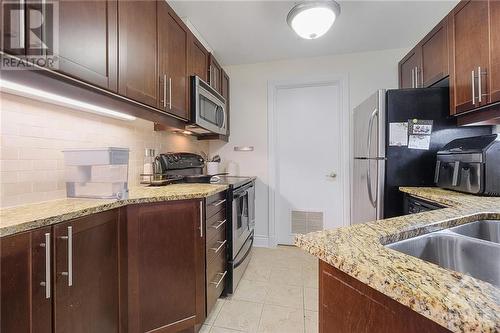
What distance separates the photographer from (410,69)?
2355mm

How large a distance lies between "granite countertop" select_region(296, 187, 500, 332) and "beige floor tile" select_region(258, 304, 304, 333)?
1121mm

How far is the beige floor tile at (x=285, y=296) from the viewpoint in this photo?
1.80m

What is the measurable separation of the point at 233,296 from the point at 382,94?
6.84 feet

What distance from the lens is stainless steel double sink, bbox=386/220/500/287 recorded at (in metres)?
0.75

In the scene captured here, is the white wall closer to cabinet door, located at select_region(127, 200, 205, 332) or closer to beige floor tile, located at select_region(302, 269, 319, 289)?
beige floor tile, located at select_region(302, 269, 319, 289)

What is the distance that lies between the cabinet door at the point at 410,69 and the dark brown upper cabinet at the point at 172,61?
216 cm

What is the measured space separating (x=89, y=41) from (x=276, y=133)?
7.42 ft

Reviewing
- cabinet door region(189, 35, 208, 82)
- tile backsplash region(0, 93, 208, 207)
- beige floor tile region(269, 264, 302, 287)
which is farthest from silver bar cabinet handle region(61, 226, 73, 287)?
beige floor tile region(269, 264, 302, 287)

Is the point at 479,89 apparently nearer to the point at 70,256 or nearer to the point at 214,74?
the point at 214,74

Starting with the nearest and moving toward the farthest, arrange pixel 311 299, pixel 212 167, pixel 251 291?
pixel 311 299
pixel 251 291
pixel 212 167

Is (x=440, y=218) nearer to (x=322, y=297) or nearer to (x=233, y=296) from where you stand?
(x=322, y=297)

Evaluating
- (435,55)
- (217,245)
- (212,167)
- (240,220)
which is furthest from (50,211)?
(435,55)

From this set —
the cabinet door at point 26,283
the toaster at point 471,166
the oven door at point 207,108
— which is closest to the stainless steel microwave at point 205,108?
the oven door at point 207,108

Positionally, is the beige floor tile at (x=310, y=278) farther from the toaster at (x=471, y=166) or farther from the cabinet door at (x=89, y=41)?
the cabinet door at (x=89, y=41)
